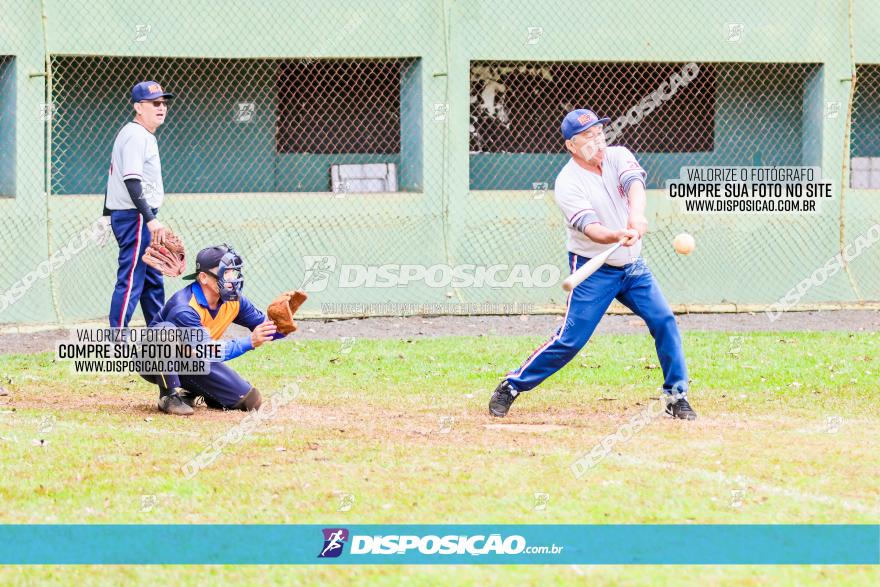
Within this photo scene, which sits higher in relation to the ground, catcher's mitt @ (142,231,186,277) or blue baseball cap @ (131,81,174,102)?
blue baseball cap @ (131,81,174,102)

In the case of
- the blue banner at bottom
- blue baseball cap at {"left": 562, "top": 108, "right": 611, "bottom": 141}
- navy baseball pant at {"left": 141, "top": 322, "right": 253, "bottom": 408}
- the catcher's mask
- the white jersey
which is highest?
blue baseball cap at {"left": 562, "top": 108, "right": 611, "bottom": 141}

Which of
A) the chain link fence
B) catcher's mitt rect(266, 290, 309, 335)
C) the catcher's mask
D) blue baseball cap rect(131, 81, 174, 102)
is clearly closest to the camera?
catcher's mitt rect(266, 290, 309, 335)

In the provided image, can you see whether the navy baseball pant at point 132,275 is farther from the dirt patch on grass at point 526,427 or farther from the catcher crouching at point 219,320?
the dirt patch on grass at point 526,427

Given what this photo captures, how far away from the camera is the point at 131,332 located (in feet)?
30.9

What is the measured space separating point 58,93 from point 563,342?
340 inches

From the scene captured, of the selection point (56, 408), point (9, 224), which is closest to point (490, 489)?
point (56, 408)

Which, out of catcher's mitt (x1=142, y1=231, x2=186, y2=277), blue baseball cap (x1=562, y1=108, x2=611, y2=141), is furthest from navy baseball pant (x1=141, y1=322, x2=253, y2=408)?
blue baseball cap (x1=562, y1=108, x2=611, y2=141)

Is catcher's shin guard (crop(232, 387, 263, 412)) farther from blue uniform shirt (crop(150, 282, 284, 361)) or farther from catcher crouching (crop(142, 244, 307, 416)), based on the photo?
blue uniform shirt (crop(150, 282, 284, 361))

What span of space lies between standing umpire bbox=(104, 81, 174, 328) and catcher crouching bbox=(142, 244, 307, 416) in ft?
3.25

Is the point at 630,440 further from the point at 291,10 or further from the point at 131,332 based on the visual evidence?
the point at 291,10

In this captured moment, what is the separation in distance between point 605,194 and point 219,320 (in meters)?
2.59

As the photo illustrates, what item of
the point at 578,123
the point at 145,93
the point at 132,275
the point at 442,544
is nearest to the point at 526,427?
the point at 578,123

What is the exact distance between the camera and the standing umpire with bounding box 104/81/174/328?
31.7ft

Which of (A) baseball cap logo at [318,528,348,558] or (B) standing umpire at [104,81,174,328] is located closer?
(A) baseball cap logo at [318,528,348,558]
